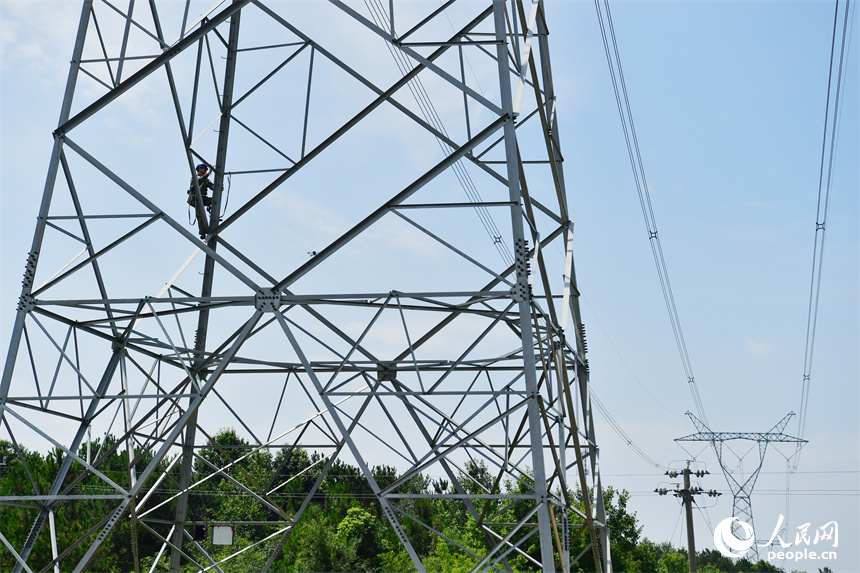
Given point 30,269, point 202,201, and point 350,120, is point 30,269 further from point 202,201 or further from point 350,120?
point 350,120

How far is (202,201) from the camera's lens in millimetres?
17500

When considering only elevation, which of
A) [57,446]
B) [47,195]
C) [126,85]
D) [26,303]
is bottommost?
[57,446]

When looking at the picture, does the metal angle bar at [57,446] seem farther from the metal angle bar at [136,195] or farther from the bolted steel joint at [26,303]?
the metal angle bar at [136,195]

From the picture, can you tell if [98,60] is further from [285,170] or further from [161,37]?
[285,170]

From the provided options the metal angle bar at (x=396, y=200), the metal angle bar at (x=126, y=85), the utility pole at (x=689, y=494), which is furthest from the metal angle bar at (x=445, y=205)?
the utility pole at (x=689, y=494)

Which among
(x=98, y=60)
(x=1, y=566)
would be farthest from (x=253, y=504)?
(x=98, y=60)

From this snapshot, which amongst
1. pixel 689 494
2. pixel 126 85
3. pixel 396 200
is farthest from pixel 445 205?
pixel 689 494

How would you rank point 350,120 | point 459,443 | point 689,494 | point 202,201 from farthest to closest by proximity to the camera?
1. point 689,494
2. point 202,201
3. point 350,120
4. point 459,443

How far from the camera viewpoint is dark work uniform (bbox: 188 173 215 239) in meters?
17.4

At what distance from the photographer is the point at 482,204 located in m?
12.9

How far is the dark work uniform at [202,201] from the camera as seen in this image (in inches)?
686

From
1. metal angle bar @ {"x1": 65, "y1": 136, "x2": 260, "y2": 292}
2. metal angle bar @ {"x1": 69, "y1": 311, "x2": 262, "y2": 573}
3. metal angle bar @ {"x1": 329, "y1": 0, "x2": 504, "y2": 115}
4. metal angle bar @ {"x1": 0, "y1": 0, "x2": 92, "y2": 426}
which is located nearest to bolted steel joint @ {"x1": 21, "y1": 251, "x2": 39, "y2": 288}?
metal angle bar @ {"x1": 0, "y1": 0, "x2": 92, "y2": 426}

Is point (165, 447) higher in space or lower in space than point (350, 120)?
lower

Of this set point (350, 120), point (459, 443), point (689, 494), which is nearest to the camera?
point (459, 443)
